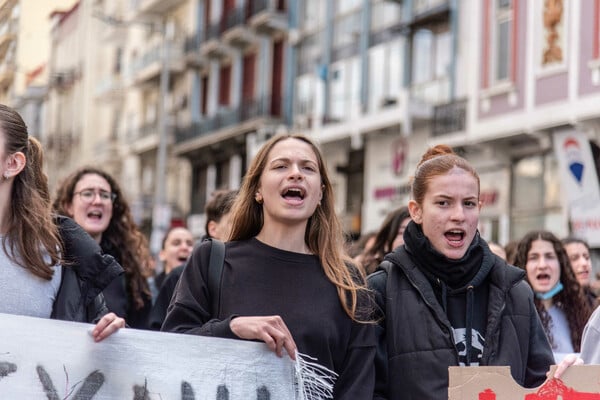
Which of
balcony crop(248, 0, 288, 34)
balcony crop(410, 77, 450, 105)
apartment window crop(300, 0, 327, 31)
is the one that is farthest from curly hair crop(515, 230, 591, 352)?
balcony crop(248, 0, 288, 34)

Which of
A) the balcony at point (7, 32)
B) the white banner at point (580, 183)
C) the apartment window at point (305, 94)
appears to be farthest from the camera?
the apartment window at point (305, 94)

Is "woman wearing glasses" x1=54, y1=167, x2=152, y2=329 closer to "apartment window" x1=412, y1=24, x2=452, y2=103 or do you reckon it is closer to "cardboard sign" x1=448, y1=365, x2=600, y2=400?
"cardboard sign" x1=448, y1=365, x2=600, y2=400

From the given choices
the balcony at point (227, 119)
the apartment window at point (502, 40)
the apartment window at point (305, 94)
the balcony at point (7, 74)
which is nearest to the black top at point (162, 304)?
the balcony at point (7, 74)

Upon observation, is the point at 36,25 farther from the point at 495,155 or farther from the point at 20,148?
the point at 495,155

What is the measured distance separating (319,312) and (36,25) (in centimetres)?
210

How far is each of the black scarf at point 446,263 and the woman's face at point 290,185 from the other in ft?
1.34

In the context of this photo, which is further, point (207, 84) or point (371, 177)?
point (207, 84)

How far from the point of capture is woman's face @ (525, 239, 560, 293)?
26.2 feet

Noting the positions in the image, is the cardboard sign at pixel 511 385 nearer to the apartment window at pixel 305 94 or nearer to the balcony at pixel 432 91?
the balcony at pixel 432 91

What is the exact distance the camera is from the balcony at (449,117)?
2614 cm

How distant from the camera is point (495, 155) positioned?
83.6 ft

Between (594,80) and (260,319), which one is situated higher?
(594,80)

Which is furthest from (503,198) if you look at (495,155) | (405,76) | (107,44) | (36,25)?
(107,44)

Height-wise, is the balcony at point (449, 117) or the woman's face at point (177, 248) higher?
the balcony at point (449, 117)
